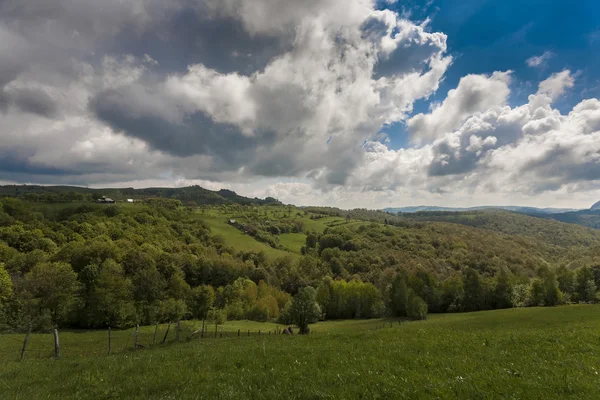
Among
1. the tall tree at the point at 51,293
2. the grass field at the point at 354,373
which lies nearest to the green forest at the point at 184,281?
the tall tree at the point at 51,293

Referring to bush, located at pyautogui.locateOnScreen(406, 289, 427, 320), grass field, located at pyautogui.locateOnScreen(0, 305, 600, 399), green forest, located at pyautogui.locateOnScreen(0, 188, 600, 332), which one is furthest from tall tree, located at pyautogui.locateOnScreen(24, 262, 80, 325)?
bush, located at pyautogui.locateOnScreen(406, 289, 427, 320)

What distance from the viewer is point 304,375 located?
10.4 meters

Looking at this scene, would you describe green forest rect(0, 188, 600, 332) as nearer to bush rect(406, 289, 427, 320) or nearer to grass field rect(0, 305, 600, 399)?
bush rect(406, 289, 427, 320)

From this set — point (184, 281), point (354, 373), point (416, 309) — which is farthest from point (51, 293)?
point (416, 309)

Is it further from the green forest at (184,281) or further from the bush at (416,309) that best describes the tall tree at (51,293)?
the bush at (416,309)

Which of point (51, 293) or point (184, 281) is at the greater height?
point (51, 293)

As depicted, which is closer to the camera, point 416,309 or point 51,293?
point 51,293

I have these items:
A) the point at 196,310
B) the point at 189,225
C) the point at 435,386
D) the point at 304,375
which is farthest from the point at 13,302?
the point at 189,225

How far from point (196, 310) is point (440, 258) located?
160 metres

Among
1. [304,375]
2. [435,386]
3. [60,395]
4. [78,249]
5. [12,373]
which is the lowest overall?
[78,249]

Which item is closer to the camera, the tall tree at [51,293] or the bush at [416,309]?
the tall tree at [51,293]

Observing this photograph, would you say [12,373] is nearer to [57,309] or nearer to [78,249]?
[57,309]

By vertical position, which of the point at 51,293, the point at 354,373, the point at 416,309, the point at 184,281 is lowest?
the point at 184,281

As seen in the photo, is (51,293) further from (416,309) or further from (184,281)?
(416,309)
